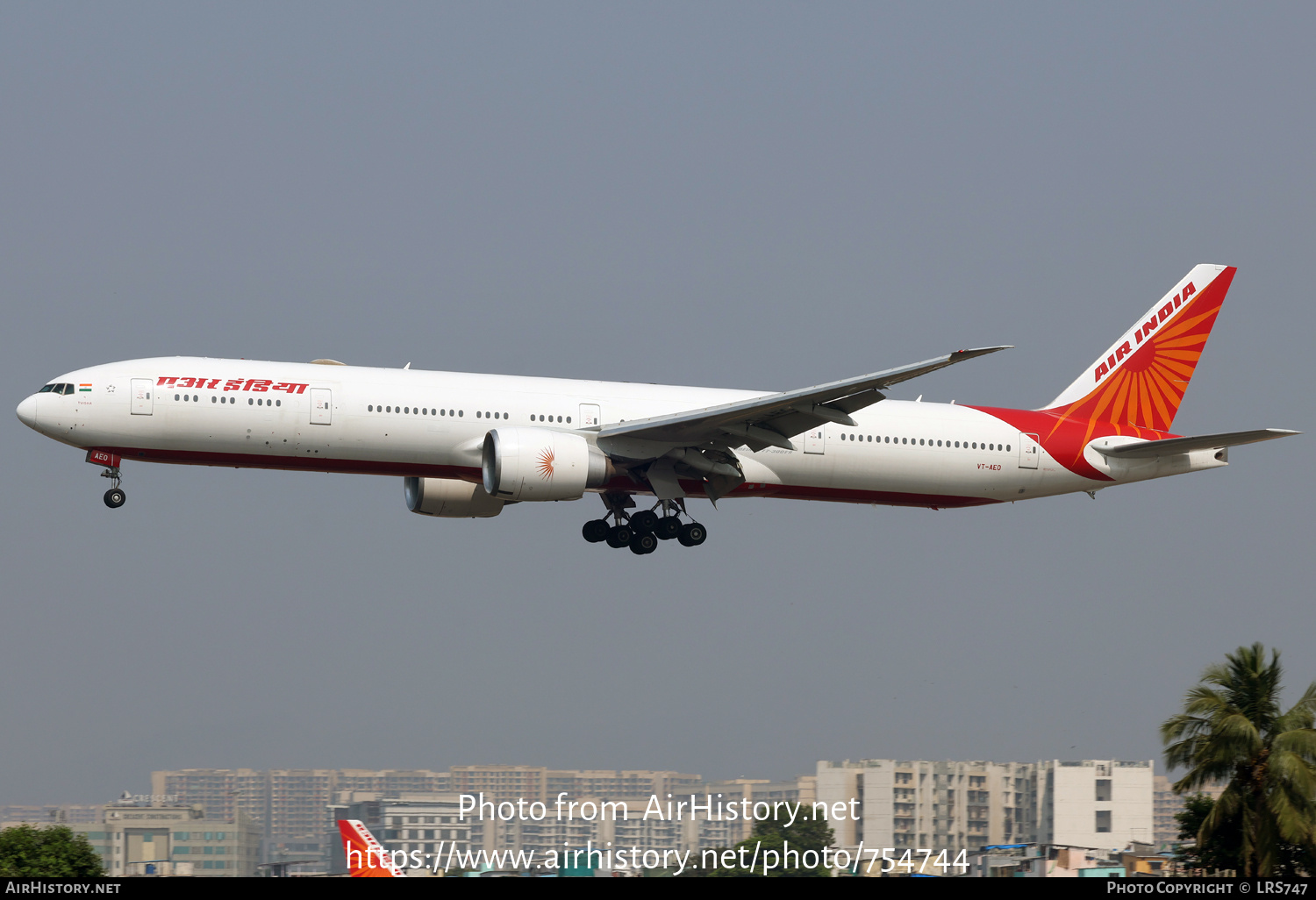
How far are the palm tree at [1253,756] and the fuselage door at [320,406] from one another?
21838 millimetres

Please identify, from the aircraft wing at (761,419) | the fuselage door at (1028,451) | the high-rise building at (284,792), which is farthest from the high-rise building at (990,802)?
the aircraft wing at (761,419)

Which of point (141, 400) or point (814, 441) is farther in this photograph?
point (814, 441)

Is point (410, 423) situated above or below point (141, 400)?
below

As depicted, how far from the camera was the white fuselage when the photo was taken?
110ft

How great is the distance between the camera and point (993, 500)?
40.4 meters

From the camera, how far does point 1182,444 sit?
129 ft

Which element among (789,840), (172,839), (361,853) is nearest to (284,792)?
(172,839)

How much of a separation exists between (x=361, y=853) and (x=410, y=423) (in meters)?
15.1

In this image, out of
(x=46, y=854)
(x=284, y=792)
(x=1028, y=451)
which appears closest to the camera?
(x=1028, y=451)

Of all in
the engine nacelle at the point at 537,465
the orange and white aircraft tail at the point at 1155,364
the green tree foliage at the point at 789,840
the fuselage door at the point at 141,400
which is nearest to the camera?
the fuselage door at the point at 141,400

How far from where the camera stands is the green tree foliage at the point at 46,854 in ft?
131

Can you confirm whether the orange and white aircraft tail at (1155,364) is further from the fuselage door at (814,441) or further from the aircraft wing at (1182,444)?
the fuselage door at (814,441)

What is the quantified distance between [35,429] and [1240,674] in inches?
1164

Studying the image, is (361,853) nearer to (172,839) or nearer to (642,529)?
(642,529)
